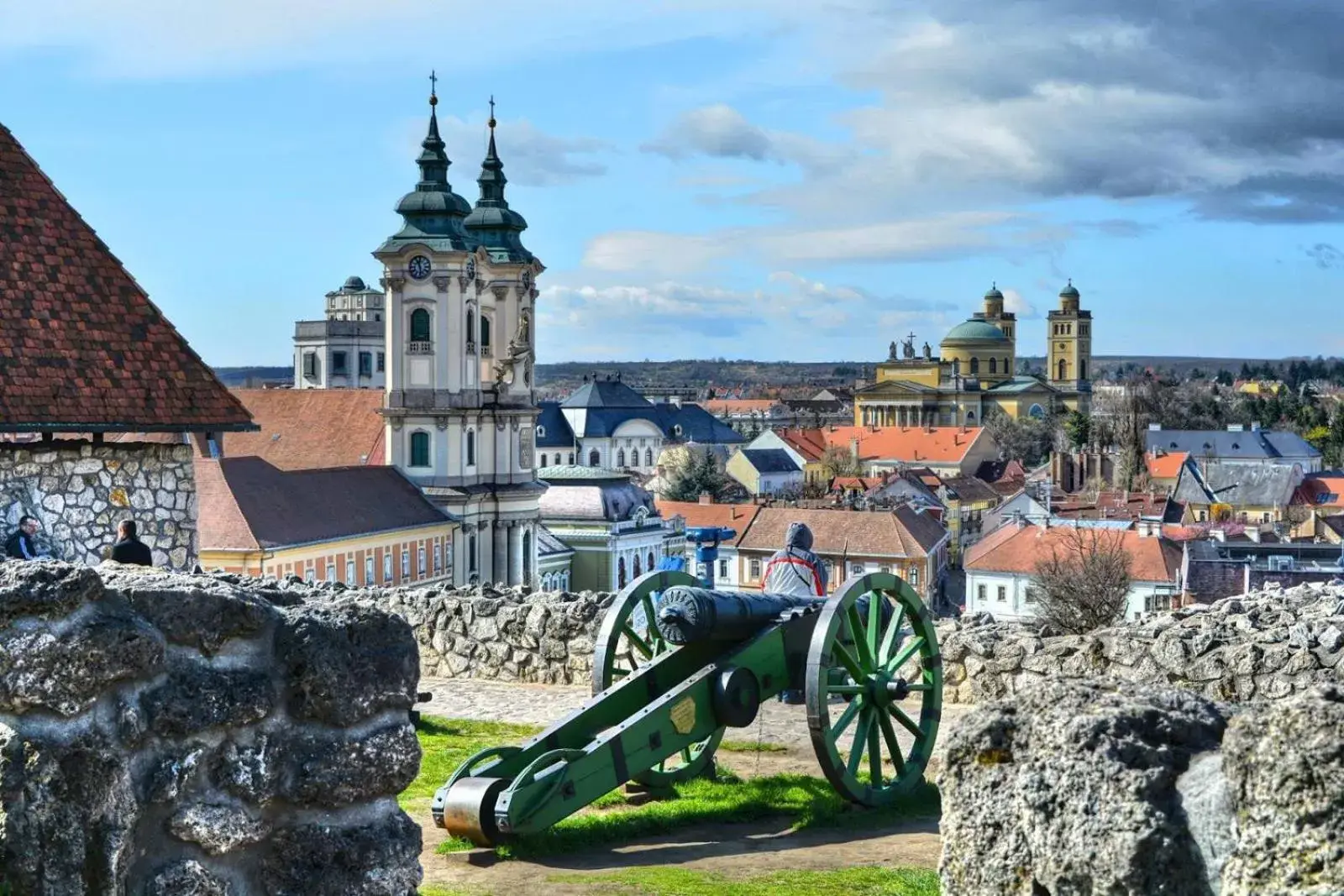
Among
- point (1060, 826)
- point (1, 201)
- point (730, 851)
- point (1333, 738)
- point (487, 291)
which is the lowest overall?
point (730, 851)

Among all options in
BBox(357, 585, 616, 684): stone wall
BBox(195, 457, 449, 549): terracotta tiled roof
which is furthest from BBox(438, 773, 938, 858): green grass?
BBox(195, 457, 449, 549): terracotta tiled roof

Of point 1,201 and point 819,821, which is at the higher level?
point 1,201

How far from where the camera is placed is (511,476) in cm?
6328

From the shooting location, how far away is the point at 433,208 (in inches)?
2426

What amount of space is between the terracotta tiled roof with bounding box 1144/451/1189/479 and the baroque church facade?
161 feet

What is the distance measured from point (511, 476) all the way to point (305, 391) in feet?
36.0

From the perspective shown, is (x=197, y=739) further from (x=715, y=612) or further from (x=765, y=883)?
(x=715, y=612)

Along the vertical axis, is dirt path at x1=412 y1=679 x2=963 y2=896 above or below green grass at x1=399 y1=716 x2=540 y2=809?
below

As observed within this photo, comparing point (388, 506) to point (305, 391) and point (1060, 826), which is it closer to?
point (305, 391)

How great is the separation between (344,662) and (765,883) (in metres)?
3.17

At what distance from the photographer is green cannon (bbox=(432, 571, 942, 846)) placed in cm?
792

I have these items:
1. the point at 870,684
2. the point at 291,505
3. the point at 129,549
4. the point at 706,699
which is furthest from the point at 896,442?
the point at 706,699

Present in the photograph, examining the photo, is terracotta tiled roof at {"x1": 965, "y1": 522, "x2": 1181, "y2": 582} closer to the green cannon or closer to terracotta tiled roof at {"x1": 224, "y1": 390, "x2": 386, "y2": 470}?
terracotta tiled roof at {"x1": 224, "y1": 390, "x2": 386, "y2": 470}

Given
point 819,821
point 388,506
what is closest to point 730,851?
point 819,821
